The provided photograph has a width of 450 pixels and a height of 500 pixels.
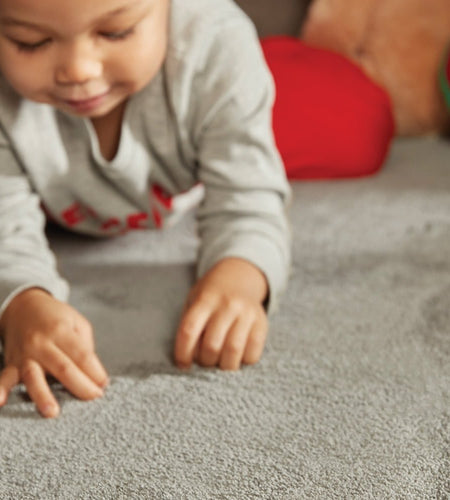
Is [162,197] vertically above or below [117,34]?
below

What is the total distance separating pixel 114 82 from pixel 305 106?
1.31 ft

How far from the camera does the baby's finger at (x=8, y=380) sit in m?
0.54

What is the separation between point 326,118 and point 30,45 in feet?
1.58

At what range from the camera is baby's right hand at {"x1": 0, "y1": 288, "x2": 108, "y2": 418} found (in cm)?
54

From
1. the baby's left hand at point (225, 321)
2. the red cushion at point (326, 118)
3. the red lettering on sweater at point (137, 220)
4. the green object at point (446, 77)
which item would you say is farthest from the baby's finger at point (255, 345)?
the green object at point (446, 77)

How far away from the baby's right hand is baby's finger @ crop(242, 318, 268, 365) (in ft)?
0.37

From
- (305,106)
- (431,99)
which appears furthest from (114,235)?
(431,99)

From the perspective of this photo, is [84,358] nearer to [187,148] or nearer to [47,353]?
[47,353]

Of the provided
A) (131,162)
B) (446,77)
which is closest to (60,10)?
(131,162)

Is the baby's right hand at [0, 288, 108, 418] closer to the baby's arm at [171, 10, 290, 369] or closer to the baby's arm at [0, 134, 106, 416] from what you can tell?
the baby's arm at [0, 134, 106, 416]

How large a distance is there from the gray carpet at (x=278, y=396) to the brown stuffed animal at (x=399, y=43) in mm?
339

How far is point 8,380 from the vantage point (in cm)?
55

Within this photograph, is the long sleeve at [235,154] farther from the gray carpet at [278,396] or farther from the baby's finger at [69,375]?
the baby's finger at [69,375]

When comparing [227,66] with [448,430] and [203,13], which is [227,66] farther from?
[448,430]
